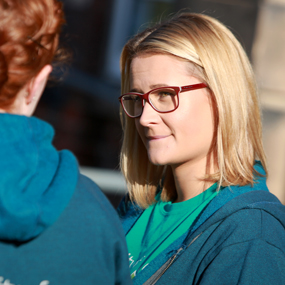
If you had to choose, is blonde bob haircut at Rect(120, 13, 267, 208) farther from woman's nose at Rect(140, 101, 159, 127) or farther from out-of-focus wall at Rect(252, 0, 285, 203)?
out-of-focus wall at Rect(252, 0, 285, 203)

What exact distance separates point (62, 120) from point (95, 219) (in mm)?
4335

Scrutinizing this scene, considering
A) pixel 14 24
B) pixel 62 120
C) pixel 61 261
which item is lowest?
pixel 62 120

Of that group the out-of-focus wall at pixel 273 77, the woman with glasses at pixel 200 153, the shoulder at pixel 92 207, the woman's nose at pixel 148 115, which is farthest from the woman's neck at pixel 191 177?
the out-of-focus wall at pixel 273 77

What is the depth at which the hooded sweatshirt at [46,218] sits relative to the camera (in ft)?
2.79

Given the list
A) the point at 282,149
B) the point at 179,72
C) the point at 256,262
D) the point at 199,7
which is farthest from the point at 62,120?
the point at 256,262

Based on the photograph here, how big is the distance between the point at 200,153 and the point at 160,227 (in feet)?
1.24

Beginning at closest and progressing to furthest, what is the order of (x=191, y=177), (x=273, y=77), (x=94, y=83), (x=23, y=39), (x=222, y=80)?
(x=23, y=39)
(x=222, y=80)
(x=191, y=177)
(x=273, y=77)
(x=94, y=83)

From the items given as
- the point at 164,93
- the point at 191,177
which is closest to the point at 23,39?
the point at 164,93

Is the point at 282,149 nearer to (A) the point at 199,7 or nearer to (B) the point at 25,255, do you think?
(A) the point at 199,7

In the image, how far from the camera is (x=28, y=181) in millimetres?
878

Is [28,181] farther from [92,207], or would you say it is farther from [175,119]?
[175,119]

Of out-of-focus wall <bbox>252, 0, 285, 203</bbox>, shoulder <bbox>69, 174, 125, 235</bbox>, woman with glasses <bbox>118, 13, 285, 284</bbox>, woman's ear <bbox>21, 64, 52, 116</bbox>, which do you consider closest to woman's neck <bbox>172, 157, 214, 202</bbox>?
woman with glasses <bbox>118, 13, 285, 284</bbox>

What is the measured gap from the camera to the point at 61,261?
0.92m

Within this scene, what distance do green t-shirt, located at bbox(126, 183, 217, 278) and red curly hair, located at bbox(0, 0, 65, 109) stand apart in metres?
0.91
